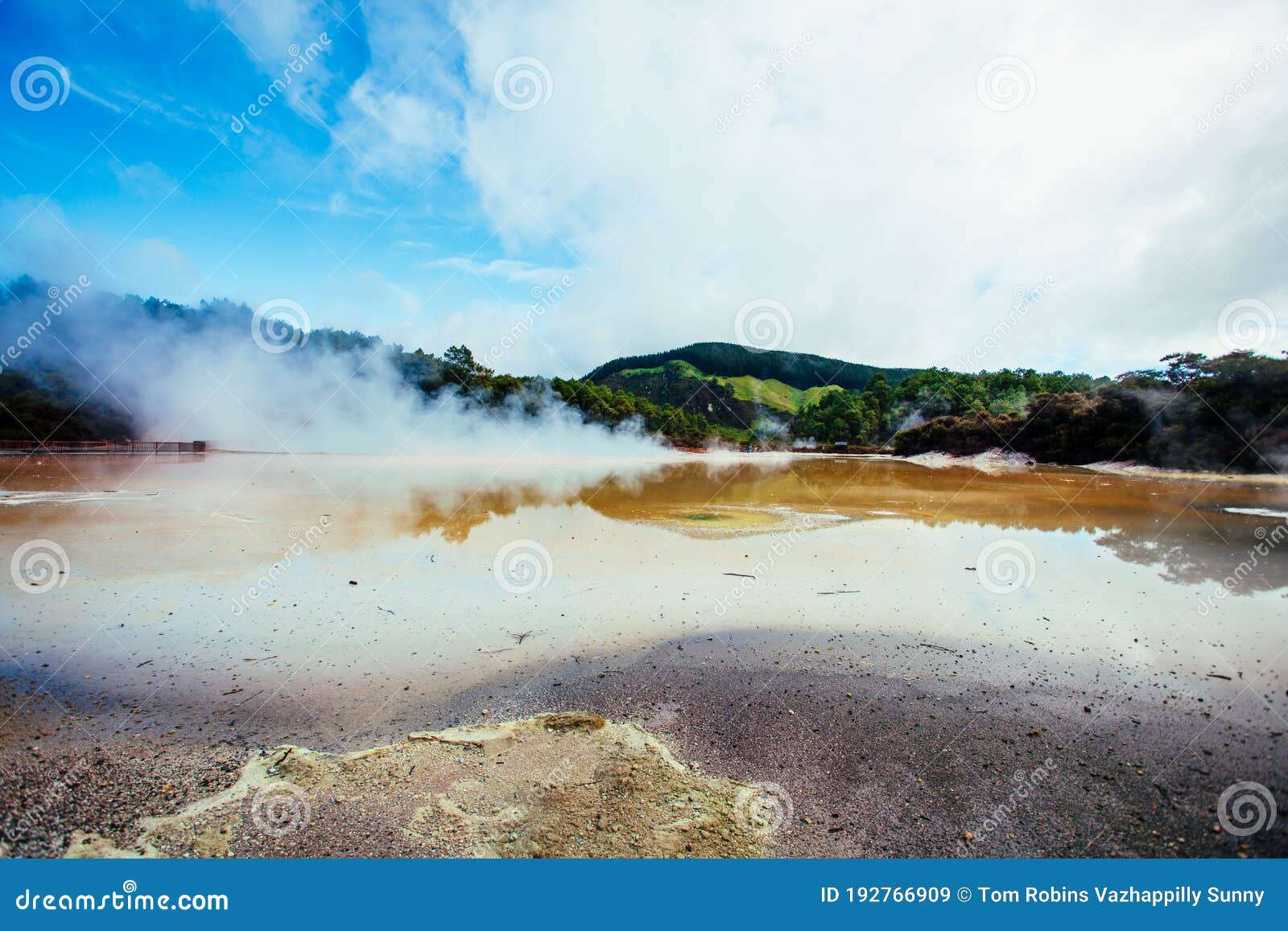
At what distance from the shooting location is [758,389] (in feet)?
483

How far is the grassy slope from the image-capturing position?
140 m

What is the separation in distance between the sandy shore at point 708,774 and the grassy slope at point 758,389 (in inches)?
5288

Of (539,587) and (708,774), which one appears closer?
(708,774)

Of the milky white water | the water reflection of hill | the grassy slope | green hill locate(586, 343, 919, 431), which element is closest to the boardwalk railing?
the milky white water

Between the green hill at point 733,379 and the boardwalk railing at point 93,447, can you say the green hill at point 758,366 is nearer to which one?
the green hill at point 733,379

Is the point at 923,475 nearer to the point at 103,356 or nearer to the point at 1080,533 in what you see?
the point at 1080,533

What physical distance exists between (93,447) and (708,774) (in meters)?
47.5

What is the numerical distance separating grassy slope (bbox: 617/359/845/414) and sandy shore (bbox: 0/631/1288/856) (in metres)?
134

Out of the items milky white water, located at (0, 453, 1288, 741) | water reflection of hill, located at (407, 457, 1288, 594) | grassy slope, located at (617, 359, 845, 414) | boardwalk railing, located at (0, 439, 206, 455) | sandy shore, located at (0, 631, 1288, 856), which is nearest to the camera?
sandy shore, located at (0, 631, 1288, 856)

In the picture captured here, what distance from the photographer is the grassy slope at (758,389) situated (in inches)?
5502

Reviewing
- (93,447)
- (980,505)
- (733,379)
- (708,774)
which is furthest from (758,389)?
(708,774)

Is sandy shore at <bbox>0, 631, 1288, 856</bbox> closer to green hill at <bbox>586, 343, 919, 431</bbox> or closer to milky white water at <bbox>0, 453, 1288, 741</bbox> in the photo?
milky white water at <bbox>0, 453, 1288, 741</bbox>

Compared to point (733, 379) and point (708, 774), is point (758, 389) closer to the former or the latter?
point (733, 379)

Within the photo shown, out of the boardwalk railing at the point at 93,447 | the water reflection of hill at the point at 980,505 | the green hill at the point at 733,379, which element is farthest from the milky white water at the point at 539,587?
the green hill at the point at 733,379
